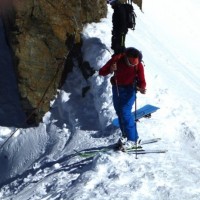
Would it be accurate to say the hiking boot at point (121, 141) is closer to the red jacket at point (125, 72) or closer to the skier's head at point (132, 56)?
the red jacket at point (125, 72)

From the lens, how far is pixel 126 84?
33.0 ft

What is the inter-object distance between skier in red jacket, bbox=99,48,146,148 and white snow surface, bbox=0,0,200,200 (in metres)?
0.50

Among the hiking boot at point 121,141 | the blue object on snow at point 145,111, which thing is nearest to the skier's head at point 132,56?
the hiking boot at point 121,141

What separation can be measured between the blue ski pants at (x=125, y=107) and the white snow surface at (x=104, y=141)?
19.7 inches

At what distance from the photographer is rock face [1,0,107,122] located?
13.1 meters

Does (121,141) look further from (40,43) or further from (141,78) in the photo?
(40,43)

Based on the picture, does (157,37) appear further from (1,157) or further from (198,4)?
(198,4)

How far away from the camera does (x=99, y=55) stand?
13.2 meters

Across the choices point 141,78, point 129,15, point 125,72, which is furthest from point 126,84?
point 129,15

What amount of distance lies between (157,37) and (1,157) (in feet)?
26.0

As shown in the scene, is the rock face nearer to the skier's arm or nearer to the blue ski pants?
the blue ski pants

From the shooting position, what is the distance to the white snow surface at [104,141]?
884 cm

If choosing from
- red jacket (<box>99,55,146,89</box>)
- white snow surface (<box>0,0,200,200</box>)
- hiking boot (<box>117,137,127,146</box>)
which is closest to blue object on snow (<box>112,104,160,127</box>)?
white snow surface (<box>0,0,200,200</box>)

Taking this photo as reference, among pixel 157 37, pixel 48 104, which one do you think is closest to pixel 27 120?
pixel 48 104
